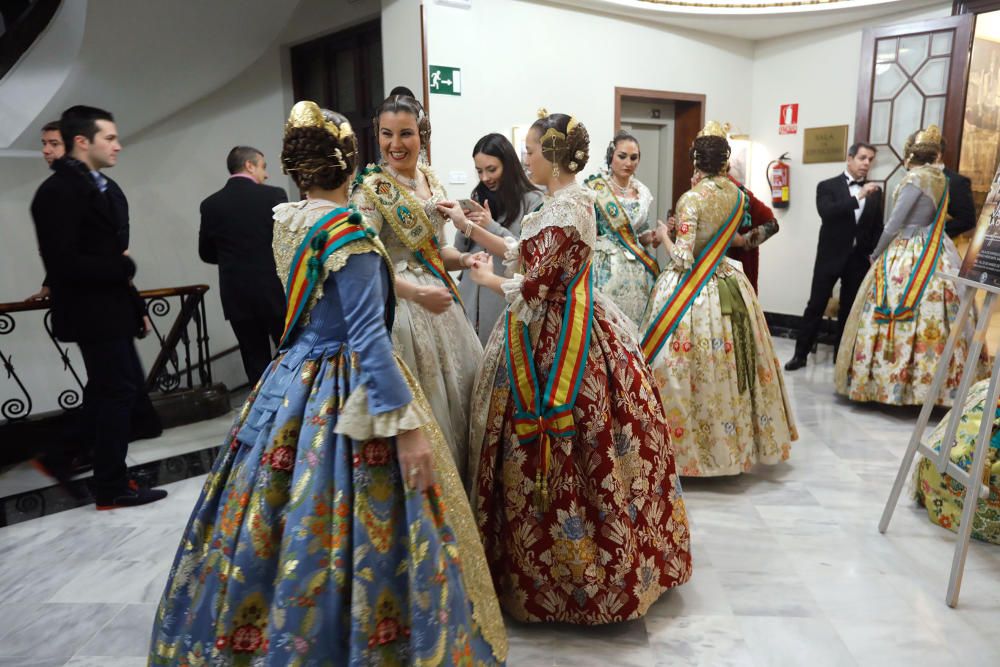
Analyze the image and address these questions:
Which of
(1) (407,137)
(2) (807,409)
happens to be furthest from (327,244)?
(2) (807,409)

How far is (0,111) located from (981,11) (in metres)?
6.52

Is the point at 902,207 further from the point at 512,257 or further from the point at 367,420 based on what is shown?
the point at 367,420

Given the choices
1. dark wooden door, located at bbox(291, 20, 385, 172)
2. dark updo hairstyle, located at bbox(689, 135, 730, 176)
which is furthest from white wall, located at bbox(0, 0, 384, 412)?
dark updo hairstyle, located at bbox(689, 135, 730, 176)

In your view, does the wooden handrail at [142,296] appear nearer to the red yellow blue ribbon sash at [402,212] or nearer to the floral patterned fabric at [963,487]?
the red yellow blue ribbon sash at [402,212]

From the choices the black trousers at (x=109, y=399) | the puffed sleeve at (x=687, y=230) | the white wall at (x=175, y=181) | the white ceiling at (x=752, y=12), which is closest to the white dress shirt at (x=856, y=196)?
the white ceiling at (x=752, y=12)

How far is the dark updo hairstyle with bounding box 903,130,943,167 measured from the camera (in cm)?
402

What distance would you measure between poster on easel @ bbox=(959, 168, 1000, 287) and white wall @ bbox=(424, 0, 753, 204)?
9.89ft

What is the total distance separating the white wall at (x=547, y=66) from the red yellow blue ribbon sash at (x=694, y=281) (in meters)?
2.04

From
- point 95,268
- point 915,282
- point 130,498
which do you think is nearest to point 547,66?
point 915,282

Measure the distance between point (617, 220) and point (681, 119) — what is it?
10.7 ft

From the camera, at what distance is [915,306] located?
4098mm

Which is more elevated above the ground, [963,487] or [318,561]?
[318,561]

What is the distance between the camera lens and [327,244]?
1.52m

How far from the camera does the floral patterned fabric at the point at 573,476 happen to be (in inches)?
79.4
